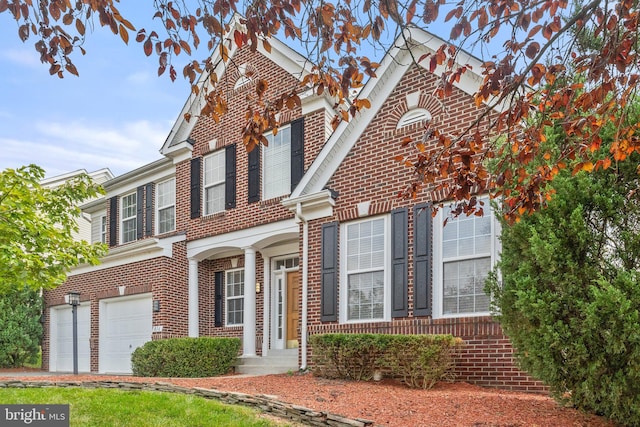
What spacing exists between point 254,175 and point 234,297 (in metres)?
3.38

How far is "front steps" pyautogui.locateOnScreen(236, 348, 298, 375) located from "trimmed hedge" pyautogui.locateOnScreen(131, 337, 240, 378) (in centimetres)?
32

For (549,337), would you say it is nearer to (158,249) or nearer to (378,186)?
(378,186)

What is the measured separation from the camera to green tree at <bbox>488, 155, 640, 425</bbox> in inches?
239

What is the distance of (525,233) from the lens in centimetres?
679

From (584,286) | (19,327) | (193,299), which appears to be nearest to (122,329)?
(193,299)

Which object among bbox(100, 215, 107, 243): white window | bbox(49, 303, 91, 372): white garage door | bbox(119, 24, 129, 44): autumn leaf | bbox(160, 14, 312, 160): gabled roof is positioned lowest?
bbox(49, 303, 91, 372): white garage door

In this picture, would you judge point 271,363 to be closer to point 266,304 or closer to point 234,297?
point 266,304

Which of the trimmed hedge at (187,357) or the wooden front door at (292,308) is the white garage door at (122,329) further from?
the wooden front door at (292,308)

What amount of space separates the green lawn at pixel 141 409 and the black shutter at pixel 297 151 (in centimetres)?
655

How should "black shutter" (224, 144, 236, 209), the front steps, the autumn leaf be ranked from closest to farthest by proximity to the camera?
the autumn leaf < the front steps < "black shutter" (224, 144, 236, 209)

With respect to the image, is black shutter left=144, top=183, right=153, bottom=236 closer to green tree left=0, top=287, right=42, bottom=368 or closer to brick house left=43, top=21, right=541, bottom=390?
brick house left=43, top=21, right=541, bottom=390

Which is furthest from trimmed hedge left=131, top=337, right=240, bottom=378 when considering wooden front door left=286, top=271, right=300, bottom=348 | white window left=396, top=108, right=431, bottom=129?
white window left=396, top=108, right=431, bottom=129

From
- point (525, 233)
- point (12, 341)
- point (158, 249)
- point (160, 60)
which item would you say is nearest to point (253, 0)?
point (160, 60)

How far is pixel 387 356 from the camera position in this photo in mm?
10039
